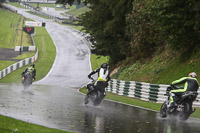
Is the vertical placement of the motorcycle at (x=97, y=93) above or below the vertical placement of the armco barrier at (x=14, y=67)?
above

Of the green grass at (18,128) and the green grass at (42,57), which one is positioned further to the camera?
the green grass at (42,57)

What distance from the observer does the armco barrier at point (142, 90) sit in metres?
22.2

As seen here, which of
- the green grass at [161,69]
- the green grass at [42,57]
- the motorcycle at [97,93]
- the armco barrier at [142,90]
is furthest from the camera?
the green grass at [42,57]

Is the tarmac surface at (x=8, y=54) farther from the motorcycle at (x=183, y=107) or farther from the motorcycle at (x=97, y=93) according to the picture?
the motorcycle at (x=183, y=107)

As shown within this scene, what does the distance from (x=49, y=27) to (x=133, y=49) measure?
81.8 m

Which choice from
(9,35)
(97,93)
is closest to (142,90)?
(97,93)

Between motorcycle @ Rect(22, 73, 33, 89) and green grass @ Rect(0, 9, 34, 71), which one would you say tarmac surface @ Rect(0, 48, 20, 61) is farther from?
motorcycle @ Rect(22, 73, 33, 89)

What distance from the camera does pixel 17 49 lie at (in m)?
73.9

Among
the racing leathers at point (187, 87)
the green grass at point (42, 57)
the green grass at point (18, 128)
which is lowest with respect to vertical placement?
the green grass at point (42, 57)

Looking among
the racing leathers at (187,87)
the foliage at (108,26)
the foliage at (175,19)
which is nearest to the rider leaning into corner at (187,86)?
the racing leathers at (187,87)

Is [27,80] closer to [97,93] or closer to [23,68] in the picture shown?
[97,93]

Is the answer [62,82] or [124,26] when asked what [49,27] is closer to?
[62,82]

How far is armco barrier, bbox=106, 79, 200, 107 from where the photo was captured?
2216 cm

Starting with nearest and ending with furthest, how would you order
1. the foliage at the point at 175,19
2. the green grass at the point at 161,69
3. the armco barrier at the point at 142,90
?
the armco barrier at the point at 142,90 → the foliage at the point at 175,19 → the green grass at the point at 161,69
